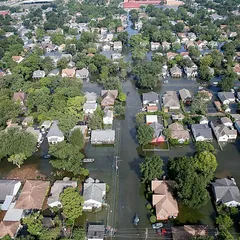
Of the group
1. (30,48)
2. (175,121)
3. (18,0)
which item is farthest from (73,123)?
(18,0)

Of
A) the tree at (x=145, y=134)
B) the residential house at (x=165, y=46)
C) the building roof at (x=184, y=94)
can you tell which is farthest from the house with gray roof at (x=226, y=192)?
the residential house at (x=165, y=46)

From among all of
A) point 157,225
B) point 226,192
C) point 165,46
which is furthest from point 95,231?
point 165,46

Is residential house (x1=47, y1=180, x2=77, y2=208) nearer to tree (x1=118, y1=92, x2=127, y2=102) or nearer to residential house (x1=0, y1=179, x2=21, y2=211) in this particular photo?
residential house (x1=0, y1=179, x2=21, y2=211)

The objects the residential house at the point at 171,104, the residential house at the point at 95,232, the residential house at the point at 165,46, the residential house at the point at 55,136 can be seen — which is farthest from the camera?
the residential house at the point at 165,46

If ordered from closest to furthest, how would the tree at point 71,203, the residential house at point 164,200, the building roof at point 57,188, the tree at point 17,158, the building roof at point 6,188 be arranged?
the tree at point 71,203
the residential house at point 164,200
the building roof at point 57,188
the building roof at point 6,188
the tree at point 17,158

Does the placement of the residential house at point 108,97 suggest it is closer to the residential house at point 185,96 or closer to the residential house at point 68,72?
the residential house at point 185,96

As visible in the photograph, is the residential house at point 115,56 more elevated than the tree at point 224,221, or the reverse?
the tree at point 224,221

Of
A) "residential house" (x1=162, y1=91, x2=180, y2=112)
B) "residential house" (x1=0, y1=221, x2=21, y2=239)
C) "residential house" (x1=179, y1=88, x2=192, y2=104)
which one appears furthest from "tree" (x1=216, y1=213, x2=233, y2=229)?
"residential house" (x1=179, y1=88, x2=192, y2=104)

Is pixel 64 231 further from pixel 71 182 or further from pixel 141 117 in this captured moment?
pixel 141 117
